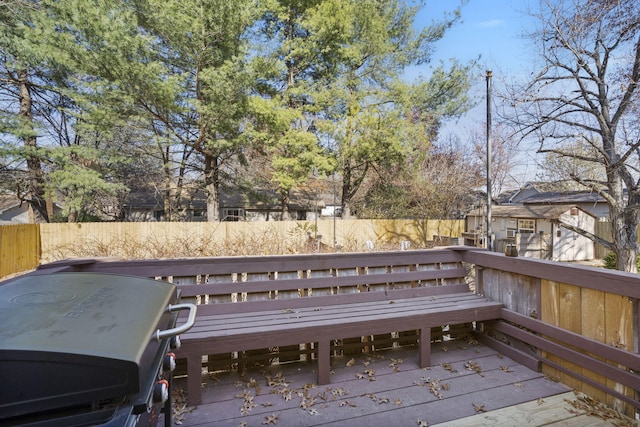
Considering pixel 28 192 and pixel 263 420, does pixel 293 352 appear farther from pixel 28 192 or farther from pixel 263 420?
pixel 28 192

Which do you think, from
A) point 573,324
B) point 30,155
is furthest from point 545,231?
point 30,155

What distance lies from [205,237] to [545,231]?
13995 millimetres

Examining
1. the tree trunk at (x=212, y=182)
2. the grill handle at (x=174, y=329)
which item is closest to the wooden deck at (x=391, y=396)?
the grill handle at (x=174, y=329)

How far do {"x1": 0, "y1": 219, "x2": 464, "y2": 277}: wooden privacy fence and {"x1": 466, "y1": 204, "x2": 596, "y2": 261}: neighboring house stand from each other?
2210mm

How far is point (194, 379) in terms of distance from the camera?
203 centimetres

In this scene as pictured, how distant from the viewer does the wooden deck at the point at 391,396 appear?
1870 mm

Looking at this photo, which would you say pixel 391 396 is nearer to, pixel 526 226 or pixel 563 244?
pixel 526 226

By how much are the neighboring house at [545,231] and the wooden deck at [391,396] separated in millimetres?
11758

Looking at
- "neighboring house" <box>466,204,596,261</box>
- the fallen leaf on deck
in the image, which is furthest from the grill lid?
"neighboring house" <box>466,204,596,261</box>

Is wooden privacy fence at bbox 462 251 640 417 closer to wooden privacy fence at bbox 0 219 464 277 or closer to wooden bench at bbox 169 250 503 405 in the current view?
wooden bench at bbox 169 250 503 405

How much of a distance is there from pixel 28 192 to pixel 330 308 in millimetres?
14335

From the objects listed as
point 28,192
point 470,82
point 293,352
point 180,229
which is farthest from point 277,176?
point 293,352

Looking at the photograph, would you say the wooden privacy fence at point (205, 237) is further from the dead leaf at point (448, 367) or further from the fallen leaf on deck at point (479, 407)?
the fallen leaf on deck at point (479, 407)

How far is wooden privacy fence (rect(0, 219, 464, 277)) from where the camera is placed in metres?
6.38
